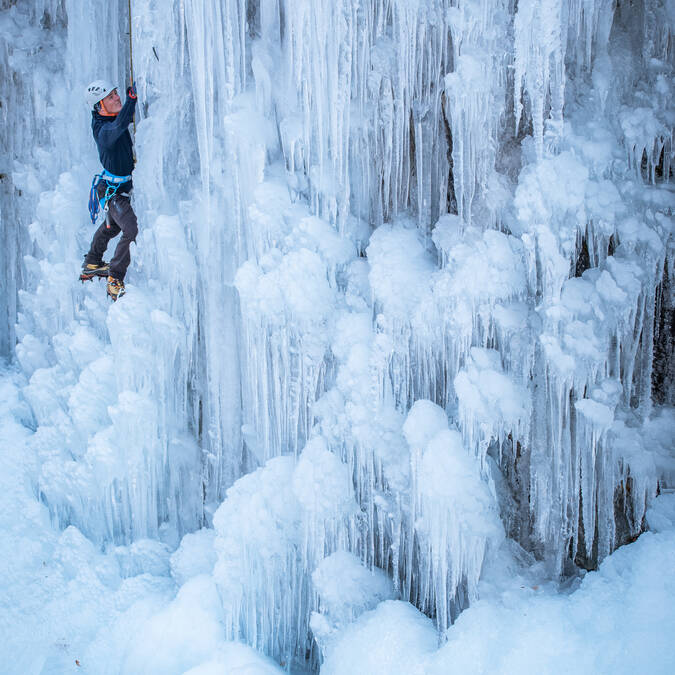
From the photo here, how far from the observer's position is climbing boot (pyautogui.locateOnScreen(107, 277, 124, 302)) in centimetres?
480

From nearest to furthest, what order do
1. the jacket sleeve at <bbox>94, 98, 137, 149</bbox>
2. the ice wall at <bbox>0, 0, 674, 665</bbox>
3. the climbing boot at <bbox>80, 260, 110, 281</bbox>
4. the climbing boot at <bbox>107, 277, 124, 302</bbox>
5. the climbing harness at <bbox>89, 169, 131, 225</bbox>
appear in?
the ice wall at <bbox>0, 0, 674, 665</bbox> → the jacket sleeve at <bbox>94, 98, 137, 149</bbox> → the climbing harness at <bbox>89, 169, 131, 225</bbox> → the climbing boot at <bbox>107, 277, 124, 302</bbox> → the climbing boot at <bbox>80, 260, 110, 281</bbox>

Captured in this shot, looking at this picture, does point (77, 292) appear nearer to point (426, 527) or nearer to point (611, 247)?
point (426, 527)

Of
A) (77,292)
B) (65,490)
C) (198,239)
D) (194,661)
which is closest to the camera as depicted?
(194,661)

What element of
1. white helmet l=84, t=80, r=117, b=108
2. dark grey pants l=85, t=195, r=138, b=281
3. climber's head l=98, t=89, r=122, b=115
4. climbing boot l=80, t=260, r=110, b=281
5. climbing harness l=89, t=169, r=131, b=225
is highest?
white helmet l=84, t=80, r=117, b=108

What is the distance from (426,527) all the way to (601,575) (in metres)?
0.82

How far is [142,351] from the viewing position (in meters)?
4.65

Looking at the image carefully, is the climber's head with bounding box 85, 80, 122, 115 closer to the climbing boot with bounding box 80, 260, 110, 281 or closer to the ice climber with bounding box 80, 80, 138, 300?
the ice climber with bounding box 80, 80, 138, 300

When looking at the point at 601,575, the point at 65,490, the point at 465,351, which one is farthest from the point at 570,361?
the point at 65,490

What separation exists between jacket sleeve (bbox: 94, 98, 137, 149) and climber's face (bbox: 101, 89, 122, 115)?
0.40 feet

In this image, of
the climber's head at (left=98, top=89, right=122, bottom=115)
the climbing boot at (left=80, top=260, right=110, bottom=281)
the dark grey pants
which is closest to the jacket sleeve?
the climber's head at (left=98, top=89, right=122, bottom=115)

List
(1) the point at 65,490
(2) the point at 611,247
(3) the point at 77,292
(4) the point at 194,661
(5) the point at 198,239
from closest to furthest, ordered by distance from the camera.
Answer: (2) the point at 611,247, (4) the point at 194,661, (5) the point at 198,239, (1) the point at 65,490, (3) the point at 77,292

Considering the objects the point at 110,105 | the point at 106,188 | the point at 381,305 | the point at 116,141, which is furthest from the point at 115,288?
the point at 381,305

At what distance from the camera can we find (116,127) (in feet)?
14.2

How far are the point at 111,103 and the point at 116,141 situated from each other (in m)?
0.25
